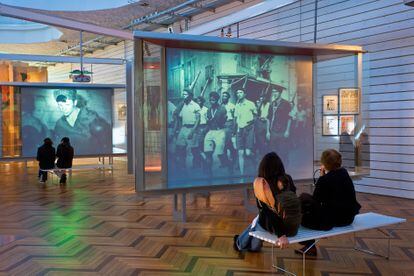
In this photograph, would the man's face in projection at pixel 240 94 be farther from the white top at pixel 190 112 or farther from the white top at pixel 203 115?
the white top at pixel 190 112

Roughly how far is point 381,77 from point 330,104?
187 centimetres

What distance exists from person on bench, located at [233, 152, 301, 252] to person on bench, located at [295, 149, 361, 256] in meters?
0.28

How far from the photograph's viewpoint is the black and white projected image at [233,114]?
571cm

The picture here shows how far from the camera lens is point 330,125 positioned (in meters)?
6.74

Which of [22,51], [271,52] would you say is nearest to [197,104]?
[271,52]

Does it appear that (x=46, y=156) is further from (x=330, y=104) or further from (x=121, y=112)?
(x=330, y=104)

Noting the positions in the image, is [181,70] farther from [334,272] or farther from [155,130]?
[334,272]

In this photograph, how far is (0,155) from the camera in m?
11.5

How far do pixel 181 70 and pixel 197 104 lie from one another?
52cm

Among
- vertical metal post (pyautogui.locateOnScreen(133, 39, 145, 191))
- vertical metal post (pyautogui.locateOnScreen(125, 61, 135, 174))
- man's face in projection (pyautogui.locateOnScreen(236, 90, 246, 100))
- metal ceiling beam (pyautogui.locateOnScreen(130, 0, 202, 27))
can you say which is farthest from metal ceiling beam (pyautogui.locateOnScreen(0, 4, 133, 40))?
metal ceiling beam (pyautogui.locateOnScreen(130, 0, 202, 27))

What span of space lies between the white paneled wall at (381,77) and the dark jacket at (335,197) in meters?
2.90

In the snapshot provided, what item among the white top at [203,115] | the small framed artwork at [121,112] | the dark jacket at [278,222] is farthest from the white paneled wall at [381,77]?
the small framed artwork at [121,112]

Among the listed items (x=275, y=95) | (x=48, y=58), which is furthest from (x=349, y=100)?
(x=48, y=58)

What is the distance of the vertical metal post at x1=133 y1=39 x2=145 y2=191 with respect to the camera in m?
5.21
